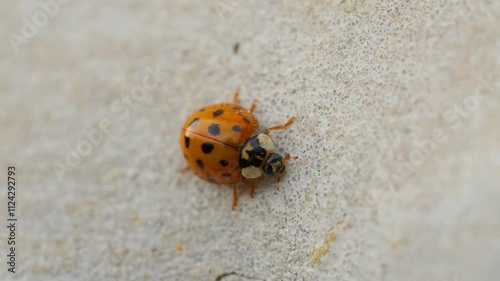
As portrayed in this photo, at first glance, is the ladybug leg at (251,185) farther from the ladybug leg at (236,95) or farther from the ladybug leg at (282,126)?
the ladybug leg at (236,95)

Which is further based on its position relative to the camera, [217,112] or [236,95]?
[236,95]

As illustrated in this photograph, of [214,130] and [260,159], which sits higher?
[214,130]

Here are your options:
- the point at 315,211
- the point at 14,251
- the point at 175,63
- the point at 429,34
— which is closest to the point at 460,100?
the point at 429,34

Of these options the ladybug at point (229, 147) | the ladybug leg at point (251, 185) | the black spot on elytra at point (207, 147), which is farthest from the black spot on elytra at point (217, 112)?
the ladybug leg at point (251, 185)

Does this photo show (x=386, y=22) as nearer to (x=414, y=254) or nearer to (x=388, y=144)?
(x=388, y=144)

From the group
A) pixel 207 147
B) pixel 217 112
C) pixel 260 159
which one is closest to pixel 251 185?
pixel 260 159

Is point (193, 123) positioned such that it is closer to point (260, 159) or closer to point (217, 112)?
point (217, 112)

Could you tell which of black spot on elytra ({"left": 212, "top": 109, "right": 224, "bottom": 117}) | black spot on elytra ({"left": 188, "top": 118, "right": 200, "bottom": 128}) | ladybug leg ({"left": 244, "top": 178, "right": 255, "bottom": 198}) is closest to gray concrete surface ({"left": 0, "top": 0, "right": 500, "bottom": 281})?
ladybug leg ({"left": 244, "top": 178, "right": 255, "bottom": 198})

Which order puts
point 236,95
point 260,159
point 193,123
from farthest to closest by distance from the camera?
point 236,95 → point 193,123 → point 260,159
